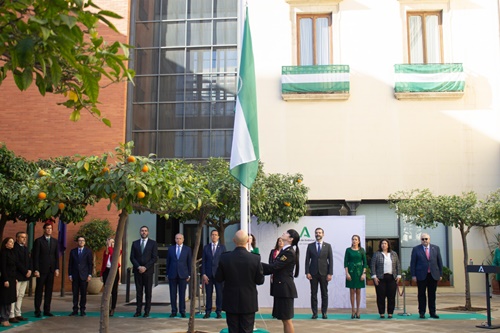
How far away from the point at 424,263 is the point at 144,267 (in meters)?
6.10

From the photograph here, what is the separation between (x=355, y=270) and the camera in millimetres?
13258

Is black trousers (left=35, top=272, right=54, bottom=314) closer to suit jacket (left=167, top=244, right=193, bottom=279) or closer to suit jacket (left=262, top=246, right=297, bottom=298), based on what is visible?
suit jacket (left=167, top=244, right=193, bottom=279)

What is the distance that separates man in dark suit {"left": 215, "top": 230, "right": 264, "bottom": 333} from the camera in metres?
7.93

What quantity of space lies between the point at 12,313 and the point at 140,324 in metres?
2.61

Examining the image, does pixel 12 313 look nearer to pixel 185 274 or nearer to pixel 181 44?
pixel 185 274

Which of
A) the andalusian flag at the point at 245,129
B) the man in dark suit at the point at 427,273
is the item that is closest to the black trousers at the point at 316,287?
the man in dark suit at the point at 427,273

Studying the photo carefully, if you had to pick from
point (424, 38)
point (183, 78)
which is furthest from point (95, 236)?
point (424, 38)

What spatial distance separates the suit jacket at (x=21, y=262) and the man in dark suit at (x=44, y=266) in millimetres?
601

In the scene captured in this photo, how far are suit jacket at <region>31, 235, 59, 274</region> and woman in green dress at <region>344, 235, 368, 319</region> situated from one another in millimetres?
6472

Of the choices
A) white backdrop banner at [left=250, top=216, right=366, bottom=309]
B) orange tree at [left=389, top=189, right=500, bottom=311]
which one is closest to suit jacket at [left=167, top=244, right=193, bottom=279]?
white backdrop banner at [left=250, top=216, right=366, bottom=309]

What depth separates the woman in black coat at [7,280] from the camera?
1170 cm

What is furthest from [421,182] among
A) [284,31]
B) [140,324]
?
[140,324]

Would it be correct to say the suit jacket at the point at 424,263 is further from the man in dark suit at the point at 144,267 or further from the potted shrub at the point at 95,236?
the potted shrub at the point at 95,236

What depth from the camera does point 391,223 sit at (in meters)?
19.8
